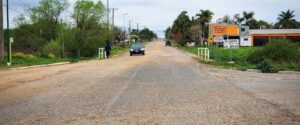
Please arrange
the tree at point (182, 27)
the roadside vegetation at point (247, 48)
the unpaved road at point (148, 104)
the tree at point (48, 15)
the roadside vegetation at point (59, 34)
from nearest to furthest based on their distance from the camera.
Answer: the unpaved road at point (148, 104) < the roadside vegetation at point (247, 48) < the roadside vegetation at point (59, 34) < the tree at point (48, 15) < the tree at point (182, 27)

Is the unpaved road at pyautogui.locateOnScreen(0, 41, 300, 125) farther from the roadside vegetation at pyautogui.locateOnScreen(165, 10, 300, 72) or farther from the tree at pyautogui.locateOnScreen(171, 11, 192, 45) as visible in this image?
the tree at pyautogui.locateOnScreen(171, 11, 192, 45)

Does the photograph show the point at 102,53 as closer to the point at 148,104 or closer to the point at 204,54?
the point at 204,54

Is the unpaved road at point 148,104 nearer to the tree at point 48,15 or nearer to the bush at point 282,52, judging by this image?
the bush at point 282,52

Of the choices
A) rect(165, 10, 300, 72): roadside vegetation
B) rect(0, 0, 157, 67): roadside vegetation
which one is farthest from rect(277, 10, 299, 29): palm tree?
rect(0, 0, 157, 67): roadside vegetation

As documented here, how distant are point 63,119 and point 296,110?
4.98 m

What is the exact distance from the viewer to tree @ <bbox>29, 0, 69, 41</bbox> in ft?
209

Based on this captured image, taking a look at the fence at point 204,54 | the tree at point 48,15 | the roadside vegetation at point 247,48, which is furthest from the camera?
the tree at point 48,15

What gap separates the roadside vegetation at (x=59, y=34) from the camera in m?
45.0

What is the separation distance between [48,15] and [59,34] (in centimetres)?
1719

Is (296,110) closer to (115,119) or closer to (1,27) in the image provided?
(115,119)

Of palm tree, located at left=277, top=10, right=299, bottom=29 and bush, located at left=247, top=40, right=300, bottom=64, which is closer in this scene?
bush, located at left=247, top=40, right=300, bottom=64

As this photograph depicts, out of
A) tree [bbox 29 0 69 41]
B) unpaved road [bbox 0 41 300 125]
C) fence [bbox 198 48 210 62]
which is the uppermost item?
tree [bbox 29 0 69 41]

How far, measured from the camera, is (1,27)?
32.6 metres

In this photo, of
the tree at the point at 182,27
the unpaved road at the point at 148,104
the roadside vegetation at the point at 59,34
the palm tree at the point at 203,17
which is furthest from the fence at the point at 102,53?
the tree at the point at 182,27
